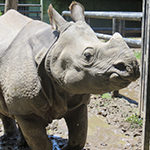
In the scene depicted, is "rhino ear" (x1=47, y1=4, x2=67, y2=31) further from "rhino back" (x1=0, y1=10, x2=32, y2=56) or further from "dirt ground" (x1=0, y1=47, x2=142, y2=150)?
"dirt ground" (x1=0, y1=47, x2=142, y2=150)

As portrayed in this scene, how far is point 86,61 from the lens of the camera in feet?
7.52

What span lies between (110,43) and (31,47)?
0.81m

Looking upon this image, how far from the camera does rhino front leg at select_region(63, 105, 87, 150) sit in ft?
10.4

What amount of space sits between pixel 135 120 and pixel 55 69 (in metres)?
2.35

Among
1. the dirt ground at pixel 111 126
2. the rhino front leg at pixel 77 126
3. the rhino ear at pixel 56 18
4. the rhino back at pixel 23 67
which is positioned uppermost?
the rhino ear at pixel 56 18

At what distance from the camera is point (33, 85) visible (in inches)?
105

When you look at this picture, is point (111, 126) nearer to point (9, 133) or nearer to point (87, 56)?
point (9, 133)

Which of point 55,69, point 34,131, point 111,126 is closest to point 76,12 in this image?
point 55,69

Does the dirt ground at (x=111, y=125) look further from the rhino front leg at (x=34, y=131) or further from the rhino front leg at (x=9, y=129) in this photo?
the rhino front leg at (x=34, y=131)

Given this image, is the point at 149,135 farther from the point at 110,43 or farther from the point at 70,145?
the point at 110,43

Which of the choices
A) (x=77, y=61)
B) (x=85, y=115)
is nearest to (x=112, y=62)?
(x=77, y=61)

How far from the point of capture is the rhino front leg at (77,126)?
3.17 metres

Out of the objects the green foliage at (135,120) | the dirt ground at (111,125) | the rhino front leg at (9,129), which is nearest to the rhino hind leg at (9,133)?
the rhino front leg at (9,129)

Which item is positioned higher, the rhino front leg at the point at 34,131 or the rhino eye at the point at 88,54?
the rhino eye at the point at 88,54
